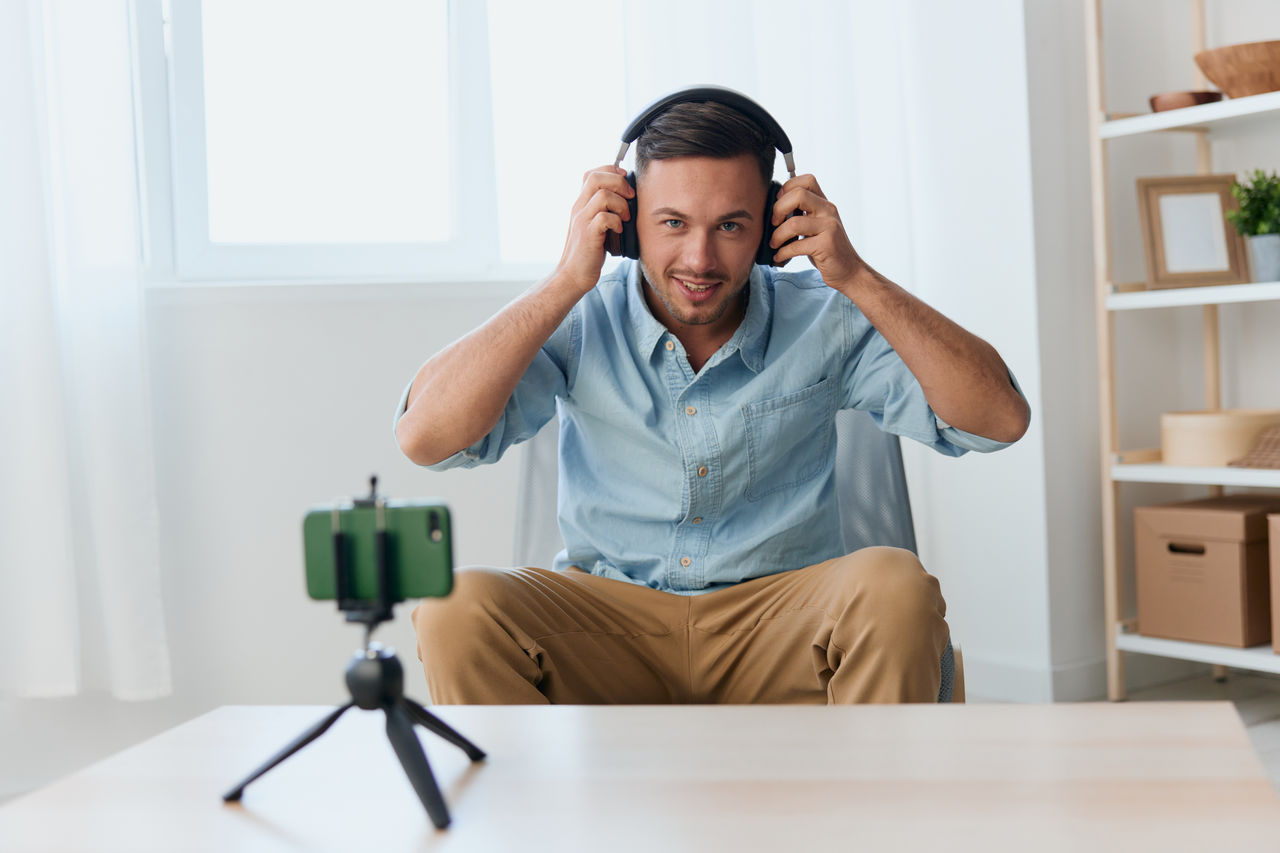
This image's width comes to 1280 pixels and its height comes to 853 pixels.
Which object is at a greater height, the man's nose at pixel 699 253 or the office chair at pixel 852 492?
the man's nose at pixel 699 253

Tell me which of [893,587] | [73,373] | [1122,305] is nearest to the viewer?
[893,587]

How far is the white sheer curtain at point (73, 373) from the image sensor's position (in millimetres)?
1983

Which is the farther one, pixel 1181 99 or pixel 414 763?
pixel 1181 99

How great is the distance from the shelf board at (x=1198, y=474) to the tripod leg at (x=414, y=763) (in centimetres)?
185

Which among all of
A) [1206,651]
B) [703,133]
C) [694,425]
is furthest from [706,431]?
Result: [1206,651]

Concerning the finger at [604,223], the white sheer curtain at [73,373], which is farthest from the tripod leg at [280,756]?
the white sheer curtain at [73,373]

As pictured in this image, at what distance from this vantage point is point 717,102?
1397 mm

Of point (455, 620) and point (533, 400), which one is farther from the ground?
point (533, 400)

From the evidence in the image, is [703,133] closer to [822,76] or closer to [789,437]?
[789,437]

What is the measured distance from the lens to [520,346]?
4.50 feet

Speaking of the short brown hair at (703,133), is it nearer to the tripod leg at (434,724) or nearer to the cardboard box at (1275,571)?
the tripod leg at (434,724)

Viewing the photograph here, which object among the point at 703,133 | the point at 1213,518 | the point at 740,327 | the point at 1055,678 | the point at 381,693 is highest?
the point at 703,133

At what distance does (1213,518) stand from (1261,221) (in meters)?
0.56

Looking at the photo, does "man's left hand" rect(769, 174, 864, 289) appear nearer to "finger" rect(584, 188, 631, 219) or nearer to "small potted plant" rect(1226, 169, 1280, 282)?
"finger" rect(584, 188, 631, 219)
